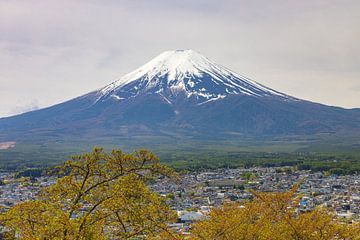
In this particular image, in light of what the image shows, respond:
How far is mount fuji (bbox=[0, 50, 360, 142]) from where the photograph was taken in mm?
136500

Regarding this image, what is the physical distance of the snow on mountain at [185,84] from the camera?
578ft

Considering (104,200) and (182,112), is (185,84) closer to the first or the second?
(182,112)

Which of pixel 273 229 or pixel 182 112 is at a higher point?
pixel 182 112

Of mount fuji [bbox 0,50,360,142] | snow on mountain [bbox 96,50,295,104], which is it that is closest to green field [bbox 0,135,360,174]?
mount fuji [bbox 0,50,360,142]

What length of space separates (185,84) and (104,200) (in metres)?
176

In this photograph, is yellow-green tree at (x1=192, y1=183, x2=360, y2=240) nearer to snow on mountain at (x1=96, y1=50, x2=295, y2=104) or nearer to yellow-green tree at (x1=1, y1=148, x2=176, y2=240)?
yellow-green tree at (x1=1, y1=148, x2=176, y2=240)

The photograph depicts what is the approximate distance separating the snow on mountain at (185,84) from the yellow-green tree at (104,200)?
162877mm

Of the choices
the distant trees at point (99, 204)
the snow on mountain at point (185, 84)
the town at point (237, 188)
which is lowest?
the town at point (237, 188)

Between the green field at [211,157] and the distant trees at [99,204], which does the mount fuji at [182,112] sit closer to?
the green field at [211,157]

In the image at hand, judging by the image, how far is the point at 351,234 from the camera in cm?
1290

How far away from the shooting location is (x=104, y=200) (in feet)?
28.2

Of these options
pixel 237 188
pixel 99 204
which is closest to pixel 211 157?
pixel 237 188

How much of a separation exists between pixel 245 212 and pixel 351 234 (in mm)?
3102

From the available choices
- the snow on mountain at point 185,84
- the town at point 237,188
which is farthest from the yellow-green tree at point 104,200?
the snow on mountain at point 185,84
